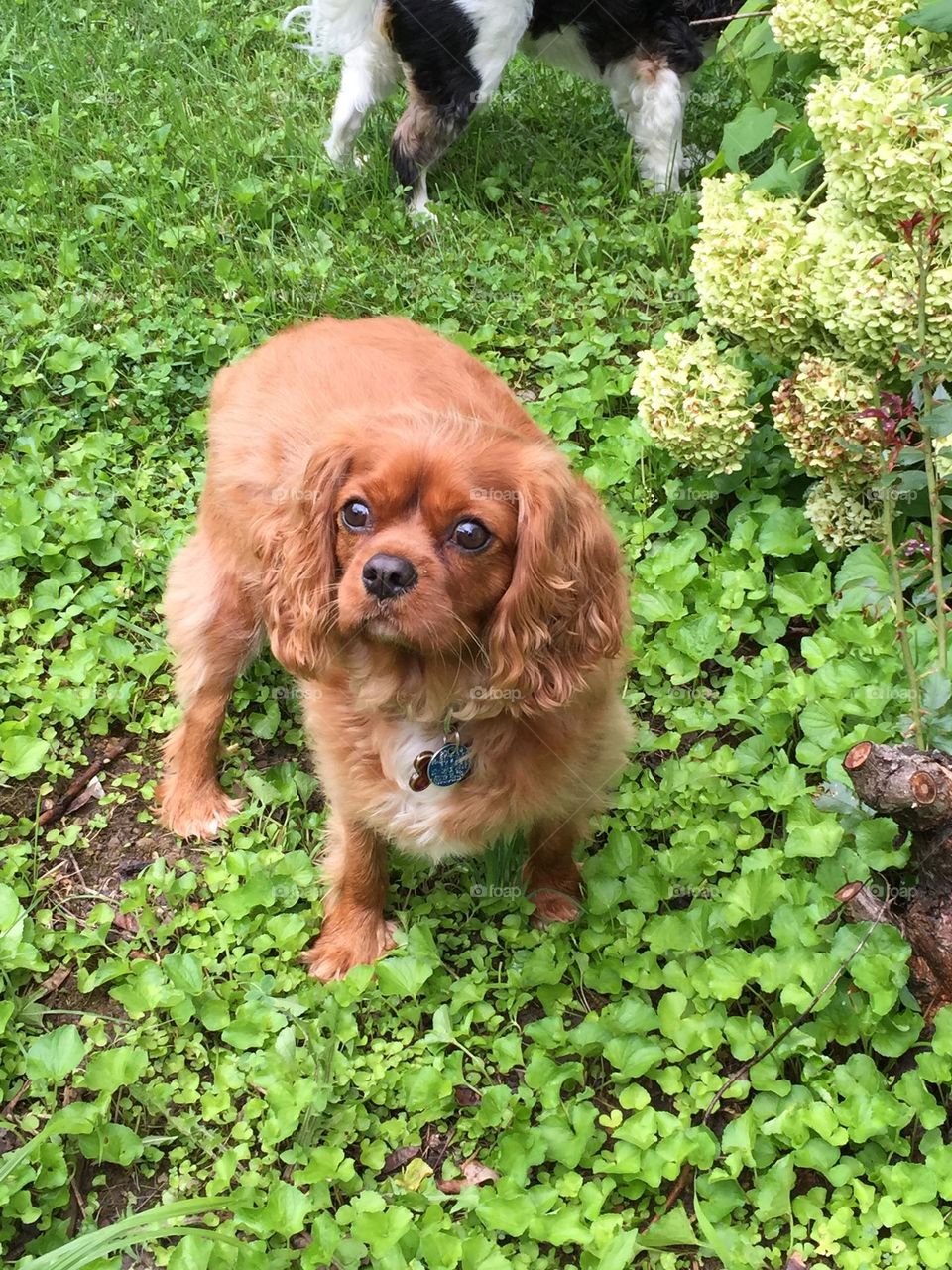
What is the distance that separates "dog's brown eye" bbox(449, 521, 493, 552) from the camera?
2.09 meters

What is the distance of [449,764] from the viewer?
95.0 inches

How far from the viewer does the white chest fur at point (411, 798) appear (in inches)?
95.9

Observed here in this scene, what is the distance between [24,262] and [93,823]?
9.47 ft

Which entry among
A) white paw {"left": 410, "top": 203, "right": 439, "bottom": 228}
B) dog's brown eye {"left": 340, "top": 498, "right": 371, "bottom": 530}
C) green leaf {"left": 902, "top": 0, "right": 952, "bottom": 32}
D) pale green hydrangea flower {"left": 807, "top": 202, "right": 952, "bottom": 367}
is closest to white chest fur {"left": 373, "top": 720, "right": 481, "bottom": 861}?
dog's brown eye {"left": 340, "top": 498, "right": 371, "bottom": 530}

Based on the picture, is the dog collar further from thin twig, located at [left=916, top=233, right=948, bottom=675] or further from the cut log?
thin twig, located at [left=916, top=233, right=948, bottom=675]

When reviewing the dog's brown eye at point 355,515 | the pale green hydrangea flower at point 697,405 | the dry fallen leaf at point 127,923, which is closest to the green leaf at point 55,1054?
the dry fallen leaf at point 127,923

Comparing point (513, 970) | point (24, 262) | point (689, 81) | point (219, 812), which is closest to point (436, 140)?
point (689, 81)

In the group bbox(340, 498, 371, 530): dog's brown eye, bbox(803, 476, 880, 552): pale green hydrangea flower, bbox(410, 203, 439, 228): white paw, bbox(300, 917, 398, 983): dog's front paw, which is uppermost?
bbox(340, 498, 371, 530): dog's brown eye

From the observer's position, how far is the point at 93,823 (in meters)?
3.04

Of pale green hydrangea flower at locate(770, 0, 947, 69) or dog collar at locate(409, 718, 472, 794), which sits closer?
dog collar at locate(409, 718, 472, 794)

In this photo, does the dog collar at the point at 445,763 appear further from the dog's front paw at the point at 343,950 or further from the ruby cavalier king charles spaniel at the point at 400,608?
Answer: the dog's front paw at the point at 343,950

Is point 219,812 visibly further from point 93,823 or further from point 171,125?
point 171,125

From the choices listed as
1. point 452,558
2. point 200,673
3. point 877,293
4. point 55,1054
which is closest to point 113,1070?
point 55,1054

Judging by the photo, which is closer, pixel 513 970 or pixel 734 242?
pixel 513 970
